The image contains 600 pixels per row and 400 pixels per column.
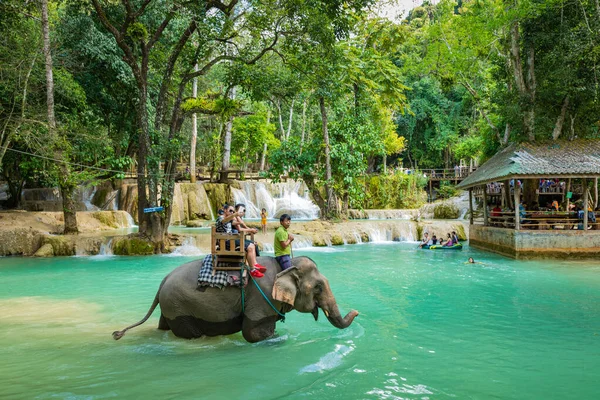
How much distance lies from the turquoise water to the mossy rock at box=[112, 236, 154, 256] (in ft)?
17.1

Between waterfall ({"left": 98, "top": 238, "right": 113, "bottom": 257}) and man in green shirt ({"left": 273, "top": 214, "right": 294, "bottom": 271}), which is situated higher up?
man in green shirt ({"left": 273, "top": 214, "right": 294, "bottom": 271})

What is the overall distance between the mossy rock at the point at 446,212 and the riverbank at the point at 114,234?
7.04 meters

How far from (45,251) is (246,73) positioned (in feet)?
34.6

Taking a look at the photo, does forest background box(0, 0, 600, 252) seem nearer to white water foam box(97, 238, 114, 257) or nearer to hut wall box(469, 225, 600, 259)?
white water foam box(97, 238, 114, 257)

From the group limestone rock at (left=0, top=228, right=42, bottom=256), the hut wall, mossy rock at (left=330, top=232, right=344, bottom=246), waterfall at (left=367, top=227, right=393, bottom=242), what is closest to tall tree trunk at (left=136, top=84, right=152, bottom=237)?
limestone rock at (left=0, top=228, right=42, bottom=256)

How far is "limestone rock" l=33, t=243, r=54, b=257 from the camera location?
1825cm

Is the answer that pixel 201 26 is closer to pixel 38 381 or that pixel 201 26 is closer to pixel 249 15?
pixel 249 15

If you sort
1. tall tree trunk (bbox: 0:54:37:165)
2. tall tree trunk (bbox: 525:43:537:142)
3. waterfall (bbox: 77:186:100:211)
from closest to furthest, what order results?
tall tree trunk (bbox: 0:54:37:165)
tall tree trunk (bbox: 525:43:537:142)
waterfall (bbox: 77:186:100:211)

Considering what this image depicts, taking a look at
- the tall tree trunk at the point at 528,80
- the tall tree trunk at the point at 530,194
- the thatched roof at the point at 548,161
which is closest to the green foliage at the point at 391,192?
the tall tree trunk at the point at 530,194

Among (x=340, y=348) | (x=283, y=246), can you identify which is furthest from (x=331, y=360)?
(x=283, y=246)

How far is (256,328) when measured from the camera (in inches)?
270

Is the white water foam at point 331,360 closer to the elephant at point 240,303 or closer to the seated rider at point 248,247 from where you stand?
the elephant at point 240,303

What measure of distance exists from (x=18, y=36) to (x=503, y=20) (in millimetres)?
21052

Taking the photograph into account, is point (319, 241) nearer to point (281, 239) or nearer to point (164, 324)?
point (164, 324)
